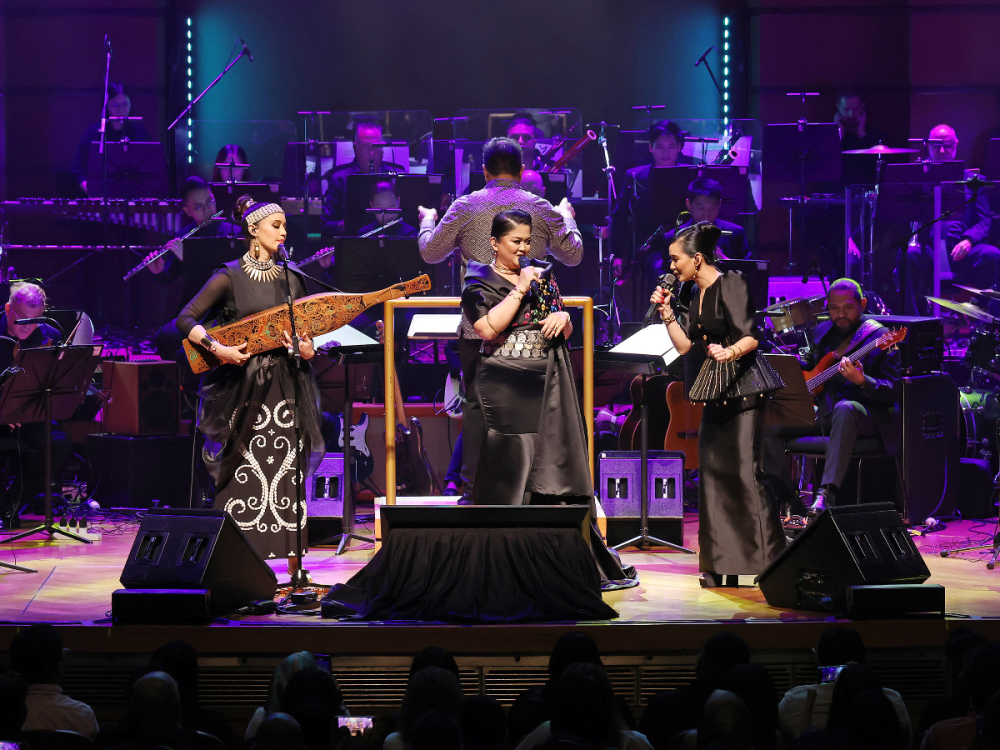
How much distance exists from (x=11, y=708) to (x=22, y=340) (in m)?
5.45

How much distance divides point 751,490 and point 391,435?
1993 millimetres

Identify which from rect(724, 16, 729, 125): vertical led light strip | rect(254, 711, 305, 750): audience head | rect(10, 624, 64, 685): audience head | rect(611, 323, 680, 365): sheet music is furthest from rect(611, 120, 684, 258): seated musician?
rect(254, 711, 305, 750): audience head

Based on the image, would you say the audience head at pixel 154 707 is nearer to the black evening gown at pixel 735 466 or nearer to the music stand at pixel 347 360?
the black evening gown at pixel 735 466

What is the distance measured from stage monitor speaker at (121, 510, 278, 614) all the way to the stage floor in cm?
19

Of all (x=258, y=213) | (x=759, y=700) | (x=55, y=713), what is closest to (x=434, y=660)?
(x=759, y=700)

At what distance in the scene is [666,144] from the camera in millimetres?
11078

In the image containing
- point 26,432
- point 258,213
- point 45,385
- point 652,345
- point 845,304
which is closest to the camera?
point 258,213

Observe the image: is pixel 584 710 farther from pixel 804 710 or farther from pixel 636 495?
pixel 636 495

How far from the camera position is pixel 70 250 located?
10031 mm

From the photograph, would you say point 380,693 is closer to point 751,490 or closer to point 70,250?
point 751,490

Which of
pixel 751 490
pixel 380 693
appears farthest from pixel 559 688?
pixel 751 490

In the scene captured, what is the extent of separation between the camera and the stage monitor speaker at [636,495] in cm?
678

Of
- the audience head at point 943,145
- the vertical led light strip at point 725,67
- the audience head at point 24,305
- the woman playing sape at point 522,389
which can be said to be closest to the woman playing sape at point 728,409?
the woman playing sape at point 522,389

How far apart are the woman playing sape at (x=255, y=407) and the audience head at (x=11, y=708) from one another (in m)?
2.12
